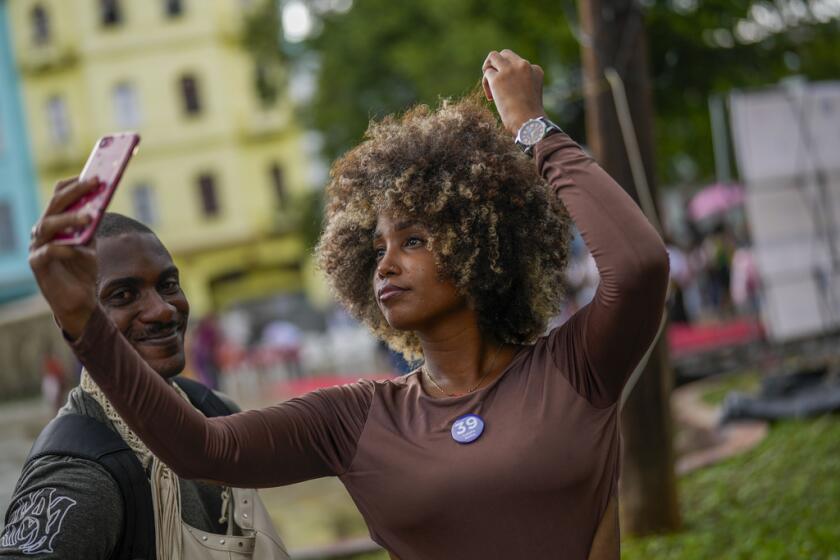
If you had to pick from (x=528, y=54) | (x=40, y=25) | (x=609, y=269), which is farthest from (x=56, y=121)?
(x=609, y=269)

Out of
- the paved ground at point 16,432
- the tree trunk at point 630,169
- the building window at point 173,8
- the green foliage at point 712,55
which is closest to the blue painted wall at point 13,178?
the building window at point 173,8

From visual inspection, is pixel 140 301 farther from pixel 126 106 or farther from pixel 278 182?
pixel 126 106

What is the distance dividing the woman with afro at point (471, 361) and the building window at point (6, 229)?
40.8 m

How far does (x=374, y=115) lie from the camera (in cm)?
307

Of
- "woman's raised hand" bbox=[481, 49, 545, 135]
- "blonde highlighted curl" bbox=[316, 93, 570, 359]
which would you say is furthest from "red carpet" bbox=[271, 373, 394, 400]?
"woman's raised hand" bbox=[481, 49, 545, 135]

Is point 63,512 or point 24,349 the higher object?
point 63,512

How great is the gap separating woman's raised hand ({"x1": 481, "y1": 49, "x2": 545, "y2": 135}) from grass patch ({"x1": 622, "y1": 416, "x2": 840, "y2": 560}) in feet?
13.3

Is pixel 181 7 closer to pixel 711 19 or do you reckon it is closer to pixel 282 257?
pixel 282 257

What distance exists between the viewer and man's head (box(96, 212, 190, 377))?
2881mm

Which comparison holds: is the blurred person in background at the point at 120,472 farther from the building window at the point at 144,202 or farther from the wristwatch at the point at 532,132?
the building window at the point at 144,202

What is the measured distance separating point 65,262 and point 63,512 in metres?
0.70

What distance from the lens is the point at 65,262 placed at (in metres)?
2.05

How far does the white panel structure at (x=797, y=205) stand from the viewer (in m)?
11.3

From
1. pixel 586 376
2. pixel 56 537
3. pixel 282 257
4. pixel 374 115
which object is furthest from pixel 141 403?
pixel 282 257
